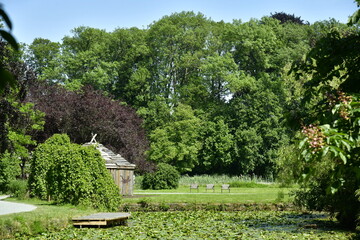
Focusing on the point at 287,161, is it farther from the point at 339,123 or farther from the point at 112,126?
the point at 112,126

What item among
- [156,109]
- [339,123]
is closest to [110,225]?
[339,123]

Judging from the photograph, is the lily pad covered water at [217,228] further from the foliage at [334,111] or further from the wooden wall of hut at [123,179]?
the wooden wall of hut at [123,179]

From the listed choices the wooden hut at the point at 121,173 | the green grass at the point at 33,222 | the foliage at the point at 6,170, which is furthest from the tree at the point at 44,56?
the green grass at the point at 33,222

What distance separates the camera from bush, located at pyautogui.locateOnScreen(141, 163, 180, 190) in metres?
36.8

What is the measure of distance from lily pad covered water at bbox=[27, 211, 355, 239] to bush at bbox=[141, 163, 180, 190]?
15.6 m

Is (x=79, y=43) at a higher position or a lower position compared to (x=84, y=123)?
higher

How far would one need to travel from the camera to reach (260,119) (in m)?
52.8

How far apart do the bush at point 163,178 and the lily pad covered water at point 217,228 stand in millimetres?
15630

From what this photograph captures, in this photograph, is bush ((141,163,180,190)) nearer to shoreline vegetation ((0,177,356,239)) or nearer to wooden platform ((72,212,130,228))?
shoreline vegetation ((0,177,356,239))

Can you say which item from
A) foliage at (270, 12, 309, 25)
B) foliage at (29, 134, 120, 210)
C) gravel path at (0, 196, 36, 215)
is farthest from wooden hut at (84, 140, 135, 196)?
foliage at (270, 12, 309, 25)

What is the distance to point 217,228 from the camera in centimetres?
1591

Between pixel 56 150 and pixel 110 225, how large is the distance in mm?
6583

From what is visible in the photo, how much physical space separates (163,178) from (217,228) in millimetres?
21129

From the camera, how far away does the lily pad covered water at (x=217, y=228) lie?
13977mm
